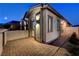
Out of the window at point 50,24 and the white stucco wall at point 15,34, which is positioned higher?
the window at point 50,24

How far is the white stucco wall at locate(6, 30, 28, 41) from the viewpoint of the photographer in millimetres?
2025

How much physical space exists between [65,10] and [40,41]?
454 millimetres

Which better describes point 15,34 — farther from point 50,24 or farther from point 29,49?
point 50,24

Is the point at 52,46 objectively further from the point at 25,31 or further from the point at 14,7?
the point at 14,7

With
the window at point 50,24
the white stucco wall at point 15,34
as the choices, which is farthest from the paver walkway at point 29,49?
the window at point 50,24

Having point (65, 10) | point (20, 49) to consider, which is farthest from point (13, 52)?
point (65, 10)

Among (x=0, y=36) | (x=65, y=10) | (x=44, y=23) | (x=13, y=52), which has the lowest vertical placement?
(x=13, y=52)

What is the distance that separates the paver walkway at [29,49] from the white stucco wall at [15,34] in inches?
1.8

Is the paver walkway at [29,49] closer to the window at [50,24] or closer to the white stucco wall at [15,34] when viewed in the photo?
the white stucco wall at [15,34]

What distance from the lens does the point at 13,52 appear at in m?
2.04

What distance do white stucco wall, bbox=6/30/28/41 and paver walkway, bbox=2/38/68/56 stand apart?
0.15 feet

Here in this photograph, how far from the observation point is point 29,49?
204 centimetres

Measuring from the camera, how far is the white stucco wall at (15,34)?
6.64 ft

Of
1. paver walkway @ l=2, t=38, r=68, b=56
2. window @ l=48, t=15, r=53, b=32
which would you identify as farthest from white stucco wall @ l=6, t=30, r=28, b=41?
window @ l=48, t=15, r=53, b=32
